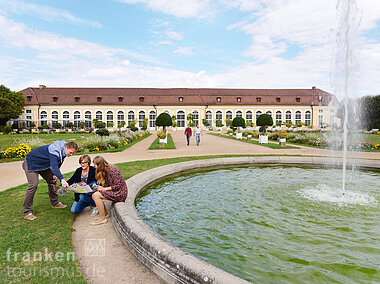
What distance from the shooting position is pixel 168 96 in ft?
176

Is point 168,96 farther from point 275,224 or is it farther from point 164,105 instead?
point 275,224

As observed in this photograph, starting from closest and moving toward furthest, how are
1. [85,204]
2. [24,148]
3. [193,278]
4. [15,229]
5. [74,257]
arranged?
[193,278]
[74,257]
[15,229]
[85,204]
[24,148]

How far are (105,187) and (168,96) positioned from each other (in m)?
50.0

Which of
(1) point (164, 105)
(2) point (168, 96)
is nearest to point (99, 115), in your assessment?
(1) point (164, 105)

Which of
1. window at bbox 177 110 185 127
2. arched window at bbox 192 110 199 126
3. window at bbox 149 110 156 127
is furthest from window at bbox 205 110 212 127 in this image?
window at bbox 149 110 156 127


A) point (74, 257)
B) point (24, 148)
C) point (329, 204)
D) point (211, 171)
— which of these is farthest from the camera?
point (24, 148)

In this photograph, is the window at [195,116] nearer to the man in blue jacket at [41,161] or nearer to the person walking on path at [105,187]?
the person walking on path at [105,187]

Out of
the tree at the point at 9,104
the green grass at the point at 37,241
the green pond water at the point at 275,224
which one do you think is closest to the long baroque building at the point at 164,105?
the tree at the point at 9,104

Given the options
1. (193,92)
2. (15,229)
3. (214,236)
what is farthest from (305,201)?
(193,92)

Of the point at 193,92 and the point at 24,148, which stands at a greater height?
the point at 193,92

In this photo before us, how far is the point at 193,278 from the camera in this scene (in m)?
2.55

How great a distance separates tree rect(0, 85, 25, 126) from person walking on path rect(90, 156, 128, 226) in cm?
4704

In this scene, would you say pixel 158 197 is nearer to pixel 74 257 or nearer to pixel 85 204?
pixel 85 204

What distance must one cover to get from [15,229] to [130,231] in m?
1.99
